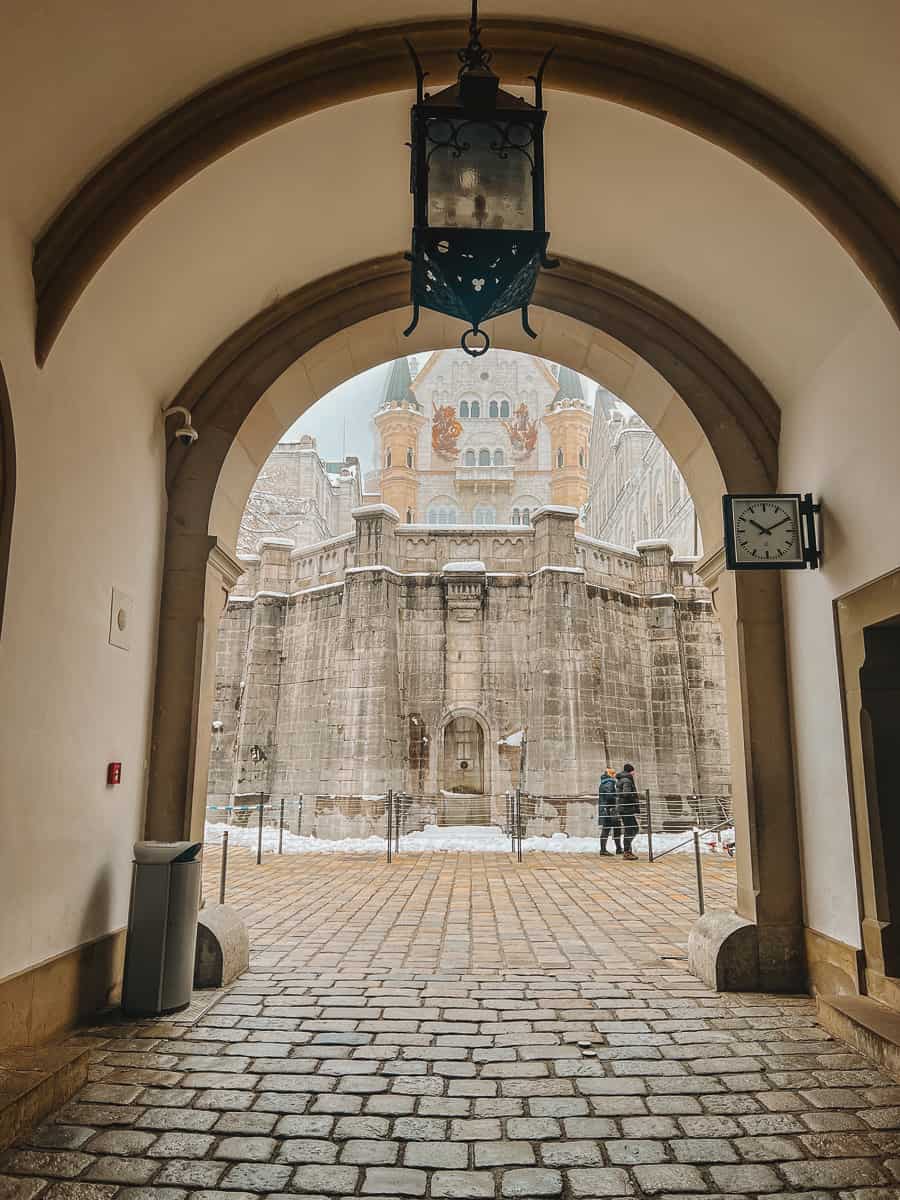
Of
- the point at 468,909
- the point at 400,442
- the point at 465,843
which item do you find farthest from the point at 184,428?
the point at 400,442

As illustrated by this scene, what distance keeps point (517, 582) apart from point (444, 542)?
7.56 ft

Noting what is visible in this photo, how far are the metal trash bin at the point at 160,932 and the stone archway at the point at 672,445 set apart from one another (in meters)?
0.59

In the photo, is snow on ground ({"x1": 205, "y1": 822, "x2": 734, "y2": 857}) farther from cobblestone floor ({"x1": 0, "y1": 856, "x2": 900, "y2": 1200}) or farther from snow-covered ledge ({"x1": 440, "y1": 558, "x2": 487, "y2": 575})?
cobblestone floor ({"x1": 0, "y1": 856, "x2": 900, "y2": 1200})

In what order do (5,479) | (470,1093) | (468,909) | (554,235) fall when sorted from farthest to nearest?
(468,909) → (554,235) → (5,479) → (470,1093)

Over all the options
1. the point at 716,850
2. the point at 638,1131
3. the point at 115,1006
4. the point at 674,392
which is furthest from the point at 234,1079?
the point at 716,850

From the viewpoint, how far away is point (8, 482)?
13.2ft

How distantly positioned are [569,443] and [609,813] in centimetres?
4008

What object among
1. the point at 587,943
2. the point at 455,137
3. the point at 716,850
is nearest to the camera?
the point at 455,137

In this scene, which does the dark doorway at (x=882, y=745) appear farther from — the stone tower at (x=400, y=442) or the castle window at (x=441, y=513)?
the castle window at (x=441, y=513)

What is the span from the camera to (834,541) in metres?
5.14

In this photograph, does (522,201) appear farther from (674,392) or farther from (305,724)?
(305,724)

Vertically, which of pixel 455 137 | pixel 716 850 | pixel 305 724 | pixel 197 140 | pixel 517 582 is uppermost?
pixel 517 582

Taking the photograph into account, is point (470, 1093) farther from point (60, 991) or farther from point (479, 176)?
point (479, 176)

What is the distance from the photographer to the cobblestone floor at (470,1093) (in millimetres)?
3016
